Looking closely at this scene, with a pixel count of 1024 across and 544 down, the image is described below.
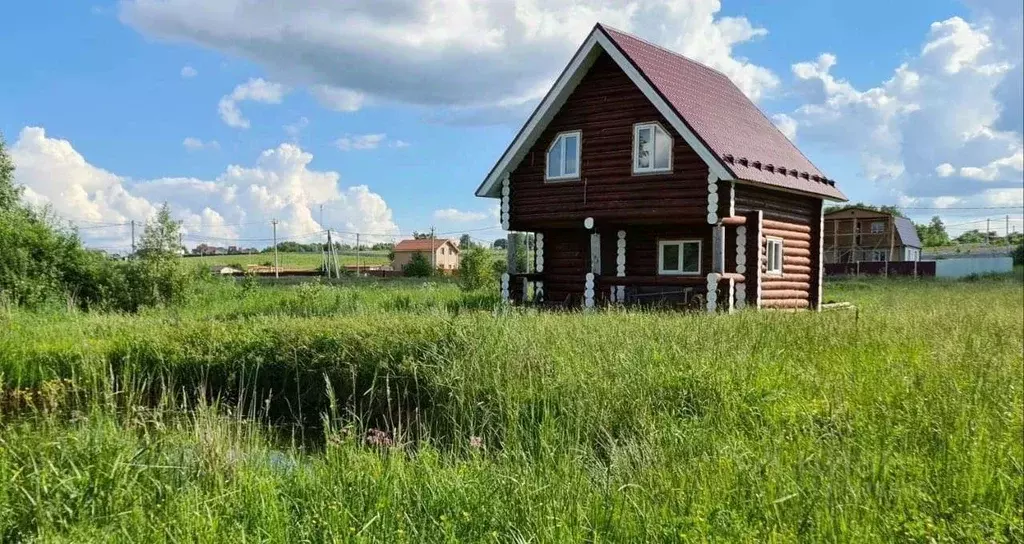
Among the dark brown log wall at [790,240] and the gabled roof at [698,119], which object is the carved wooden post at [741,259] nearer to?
the dark brown log wall at [790,240]

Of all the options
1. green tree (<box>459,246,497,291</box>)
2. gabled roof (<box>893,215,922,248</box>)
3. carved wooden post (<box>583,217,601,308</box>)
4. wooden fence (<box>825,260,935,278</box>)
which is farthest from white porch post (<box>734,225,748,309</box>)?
gabled roof (<box>893,215,922,248</box>)

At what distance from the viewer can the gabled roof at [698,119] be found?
15.1 meters

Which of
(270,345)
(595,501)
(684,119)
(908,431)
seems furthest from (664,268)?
(595,501)

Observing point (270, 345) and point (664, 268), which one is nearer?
point (270, 345)

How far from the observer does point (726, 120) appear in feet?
56.6

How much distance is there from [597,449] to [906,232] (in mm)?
57898

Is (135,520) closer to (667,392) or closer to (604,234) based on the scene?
(667,392)

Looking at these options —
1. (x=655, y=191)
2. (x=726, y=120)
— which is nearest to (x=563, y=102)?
(x=655, y=191)

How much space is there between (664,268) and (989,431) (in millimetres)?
13220

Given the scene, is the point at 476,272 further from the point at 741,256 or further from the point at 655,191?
the point at 741,256

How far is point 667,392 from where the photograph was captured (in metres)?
6.17

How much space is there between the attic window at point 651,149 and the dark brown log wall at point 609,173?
0.13 m

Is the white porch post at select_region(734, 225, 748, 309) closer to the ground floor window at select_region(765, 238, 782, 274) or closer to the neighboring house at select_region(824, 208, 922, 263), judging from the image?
the ground floor window at select_region(765, 238, 782, 274)

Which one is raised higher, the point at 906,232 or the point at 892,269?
the point at 906,232
